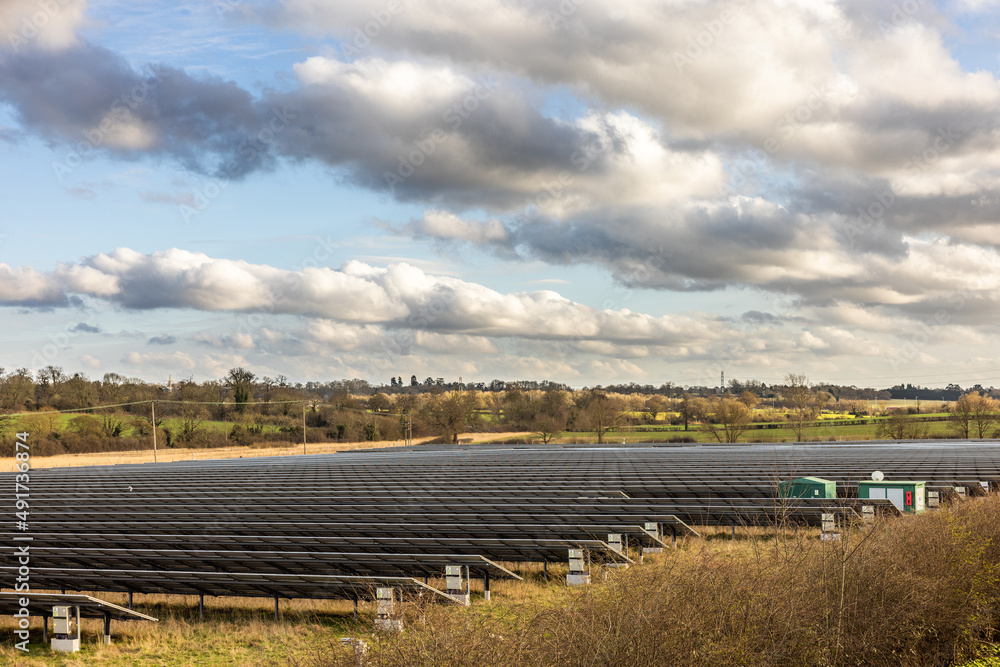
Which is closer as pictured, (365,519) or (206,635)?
(206,635)

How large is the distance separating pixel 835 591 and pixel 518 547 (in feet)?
22.4

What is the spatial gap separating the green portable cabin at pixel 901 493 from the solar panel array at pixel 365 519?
2.55ft

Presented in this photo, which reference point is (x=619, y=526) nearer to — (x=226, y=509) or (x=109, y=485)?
(x=226, y=509)

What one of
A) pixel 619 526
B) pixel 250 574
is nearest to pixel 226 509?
pixel 250 574

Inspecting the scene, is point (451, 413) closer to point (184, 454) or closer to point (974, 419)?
point (184, 454)

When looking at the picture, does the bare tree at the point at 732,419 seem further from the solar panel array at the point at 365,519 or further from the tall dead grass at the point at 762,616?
the tall dead grass at the point at 762,616

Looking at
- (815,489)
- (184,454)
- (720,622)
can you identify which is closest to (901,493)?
(815,489)

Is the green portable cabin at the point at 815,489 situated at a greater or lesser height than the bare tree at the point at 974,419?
greater

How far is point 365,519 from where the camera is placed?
18656 millimetres

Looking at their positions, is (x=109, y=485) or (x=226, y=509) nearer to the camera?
(x=226, y=509)

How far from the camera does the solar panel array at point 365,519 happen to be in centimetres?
1238

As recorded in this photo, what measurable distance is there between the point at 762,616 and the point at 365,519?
13.8 meters

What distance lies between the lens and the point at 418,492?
981 inches

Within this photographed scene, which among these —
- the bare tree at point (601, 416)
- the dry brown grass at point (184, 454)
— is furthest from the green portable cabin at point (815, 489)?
the bare tree at point (601, 416)
